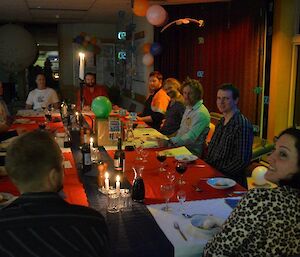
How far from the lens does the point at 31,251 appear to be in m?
1.17

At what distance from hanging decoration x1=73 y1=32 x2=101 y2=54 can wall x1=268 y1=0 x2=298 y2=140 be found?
626 centimetres

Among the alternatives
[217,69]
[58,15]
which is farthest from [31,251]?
[58,15]

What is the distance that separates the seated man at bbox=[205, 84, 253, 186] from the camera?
321 cm

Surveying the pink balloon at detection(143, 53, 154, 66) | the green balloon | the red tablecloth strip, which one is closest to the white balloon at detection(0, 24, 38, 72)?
the pink balloon at detection(143, 53, 154, 66)

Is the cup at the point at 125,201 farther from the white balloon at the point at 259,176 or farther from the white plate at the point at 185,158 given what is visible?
the white plate at the point at 185,158

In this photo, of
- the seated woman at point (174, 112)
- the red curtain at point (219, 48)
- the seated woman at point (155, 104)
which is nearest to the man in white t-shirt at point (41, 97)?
the seated woman at point (155, 104)

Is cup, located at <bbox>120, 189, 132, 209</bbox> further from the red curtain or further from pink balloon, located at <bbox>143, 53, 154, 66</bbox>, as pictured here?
pink balloon, located at <bbox>143, 53, 154, 66</bbox>

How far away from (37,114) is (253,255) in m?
5.24

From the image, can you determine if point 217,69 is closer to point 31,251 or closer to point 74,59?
point 74,59

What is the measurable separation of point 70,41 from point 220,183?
9635 millimetres

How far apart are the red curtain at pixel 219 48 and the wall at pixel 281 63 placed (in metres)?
0.32

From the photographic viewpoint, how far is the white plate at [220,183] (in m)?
2.53

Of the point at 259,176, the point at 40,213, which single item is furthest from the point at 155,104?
the point at 40,213

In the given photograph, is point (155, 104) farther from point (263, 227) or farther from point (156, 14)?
point (263, 227)
